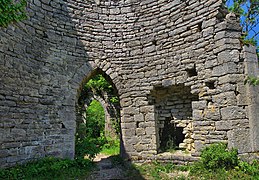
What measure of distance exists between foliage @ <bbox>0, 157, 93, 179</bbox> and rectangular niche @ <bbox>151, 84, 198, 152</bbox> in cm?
224

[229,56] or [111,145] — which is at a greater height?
[229,56]

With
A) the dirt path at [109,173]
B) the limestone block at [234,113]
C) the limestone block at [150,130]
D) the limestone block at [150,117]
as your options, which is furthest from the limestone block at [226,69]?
the dirt path at [109,173]

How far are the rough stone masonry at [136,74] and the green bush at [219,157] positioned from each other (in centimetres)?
17

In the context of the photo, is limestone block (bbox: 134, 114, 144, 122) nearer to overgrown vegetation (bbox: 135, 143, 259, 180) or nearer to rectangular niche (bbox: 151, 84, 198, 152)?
rectangular niche (bbox: 151, 84, 198, 152)

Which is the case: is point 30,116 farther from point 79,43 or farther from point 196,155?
point 196,155

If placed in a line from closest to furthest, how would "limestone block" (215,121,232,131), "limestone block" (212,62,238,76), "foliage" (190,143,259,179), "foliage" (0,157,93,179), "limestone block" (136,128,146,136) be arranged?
"foliage" (190,143,259,179) < "foliage" (0,157,93,179) < "limestone block" (215,121,232,131) < "limestone block" (212,62,238,76) < "limestone block" (136,128,146,136)

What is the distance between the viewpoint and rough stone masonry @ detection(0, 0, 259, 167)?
440cm

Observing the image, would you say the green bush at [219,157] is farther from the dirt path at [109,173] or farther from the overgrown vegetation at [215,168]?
the dirt path at [109,173]

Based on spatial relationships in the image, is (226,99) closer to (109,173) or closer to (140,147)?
(140,147)

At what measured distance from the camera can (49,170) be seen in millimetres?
4656

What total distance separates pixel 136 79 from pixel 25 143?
337 cm

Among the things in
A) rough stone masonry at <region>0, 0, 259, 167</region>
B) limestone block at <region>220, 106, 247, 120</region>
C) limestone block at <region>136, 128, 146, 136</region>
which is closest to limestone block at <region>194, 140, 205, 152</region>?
rough stone masonry at <region>0, 0, 259, 167</region>

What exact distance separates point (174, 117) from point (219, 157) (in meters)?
1.76

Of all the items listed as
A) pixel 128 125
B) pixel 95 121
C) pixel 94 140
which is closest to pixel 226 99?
pixel 128 125
